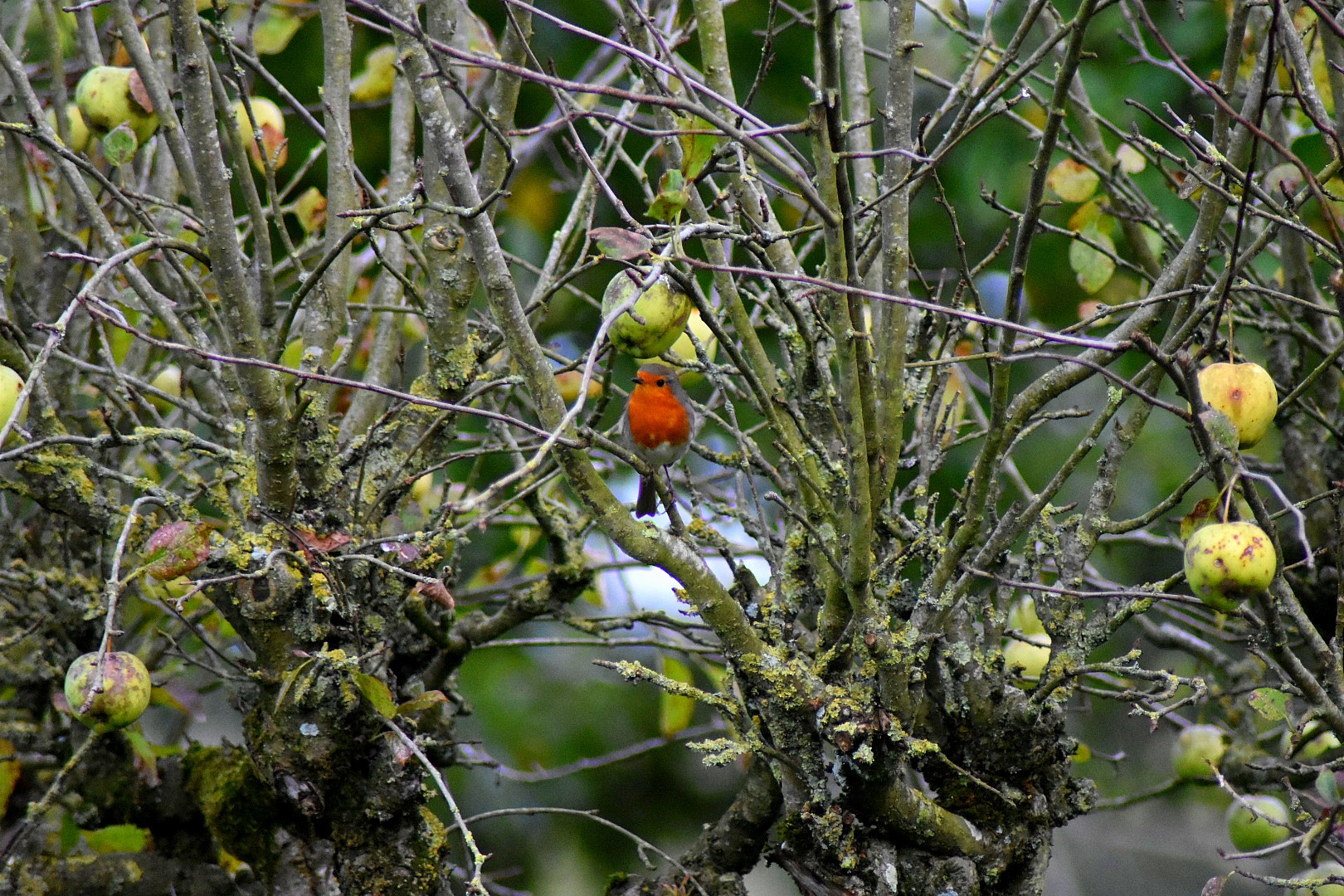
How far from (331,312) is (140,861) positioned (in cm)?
162

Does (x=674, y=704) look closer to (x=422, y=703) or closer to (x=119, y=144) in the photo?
(x=422, y=703)

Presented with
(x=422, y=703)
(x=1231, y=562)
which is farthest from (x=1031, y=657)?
(x=422, y=703)

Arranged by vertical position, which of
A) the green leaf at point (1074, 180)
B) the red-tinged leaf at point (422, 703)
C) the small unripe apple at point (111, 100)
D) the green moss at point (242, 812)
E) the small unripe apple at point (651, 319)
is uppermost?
the small unripe apple at point (111, 100)

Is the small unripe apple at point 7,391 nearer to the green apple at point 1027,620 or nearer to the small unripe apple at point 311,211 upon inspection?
the small unripe apple at point 311,211

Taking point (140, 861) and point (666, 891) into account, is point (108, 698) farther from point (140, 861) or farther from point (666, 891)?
point (140, 861)

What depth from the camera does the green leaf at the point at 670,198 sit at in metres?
1.45

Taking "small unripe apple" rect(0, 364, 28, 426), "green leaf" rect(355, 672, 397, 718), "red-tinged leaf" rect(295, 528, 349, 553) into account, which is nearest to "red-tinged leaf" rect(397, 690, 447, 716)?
"green leaf" rect(355, 672, 397, 718)

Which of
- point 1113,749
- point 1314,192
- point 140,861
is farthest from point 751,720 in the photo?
point 1113,749

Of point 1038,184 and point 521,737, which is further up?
point 1038,184

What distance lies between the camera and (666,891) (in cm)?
246

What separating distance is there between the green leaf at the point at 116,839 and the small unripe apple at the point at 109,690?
4.05ft

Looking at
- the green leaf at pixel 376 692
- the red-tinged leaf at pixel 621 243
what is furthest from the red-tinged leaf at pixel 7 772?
the red-tinged leaf at pixel 621 243

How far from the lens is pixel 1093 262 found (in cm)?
271

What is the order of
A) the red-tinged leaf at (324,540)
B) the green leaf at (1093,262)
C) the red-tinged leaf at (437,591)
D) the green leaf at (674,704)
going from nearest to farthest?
the red-tinged leaf at (437,591) < the red-tinged leaf at (324,540) < the green leaf at (1093,262) < the green leaf at (674,704)
